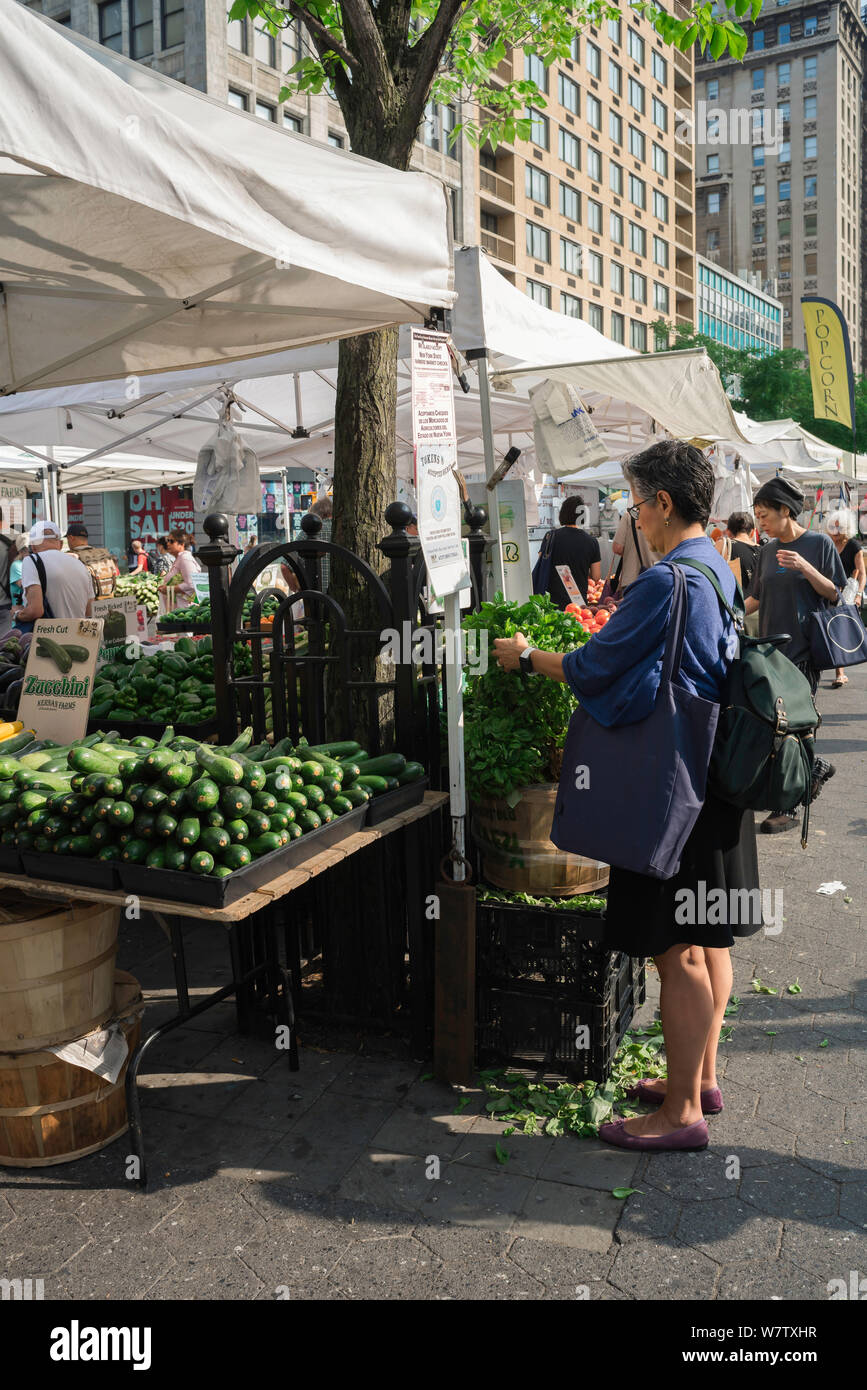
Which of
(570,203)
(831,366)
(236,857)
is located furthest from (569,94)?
(236,857)

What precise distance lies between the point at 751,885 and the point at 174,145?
2617mm

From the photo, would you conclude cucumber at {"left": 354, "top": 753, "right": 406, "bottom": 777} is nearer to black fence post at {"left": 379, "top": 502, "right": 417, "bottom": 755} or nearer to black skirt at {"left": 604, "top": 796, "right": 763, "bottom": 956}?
black fence post at {"left": 379, "top": 502, "right": 417, "bottom": 755}

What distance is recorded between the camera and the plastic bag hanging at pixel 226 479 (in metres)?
8.15

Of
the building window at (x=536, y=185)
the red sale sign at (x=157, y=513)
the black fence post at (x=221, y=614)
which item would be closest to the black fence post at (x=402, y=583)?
the black fence post at (x=221, y=614)

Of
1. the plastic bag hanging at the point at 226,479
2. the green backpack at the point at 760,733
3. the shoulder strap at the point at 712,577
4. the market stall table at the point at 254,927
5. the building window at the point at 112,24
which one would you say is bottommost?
the market stall table at the point at 254,927

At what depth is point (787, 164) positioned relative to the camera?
102 metres

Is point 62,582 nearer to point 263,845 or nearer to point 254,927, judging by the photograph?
point 254,927

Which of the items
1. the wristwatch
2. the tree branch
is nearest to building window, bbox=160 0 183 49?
the tree branch

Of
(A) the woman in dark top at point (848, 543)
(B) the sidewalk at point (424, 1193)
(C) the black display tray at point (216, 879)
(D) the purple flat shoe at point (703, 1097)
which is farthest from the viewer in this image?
(A) the woman in dark top at point (848, 543)

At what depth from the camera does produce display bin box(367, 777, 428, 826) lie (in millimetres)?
3524

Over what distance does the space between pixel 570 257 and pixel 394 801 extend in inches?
2094

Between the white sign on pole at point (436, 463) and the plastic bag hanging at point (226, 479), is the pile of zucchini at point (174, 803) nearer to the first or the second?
the white sign on pole at point (436, 463)

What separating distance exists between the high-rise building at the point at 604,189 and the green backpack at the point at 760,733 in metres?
42.9

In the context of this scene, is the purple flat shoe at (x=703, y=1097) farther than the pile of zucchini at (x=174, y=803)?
Yes
